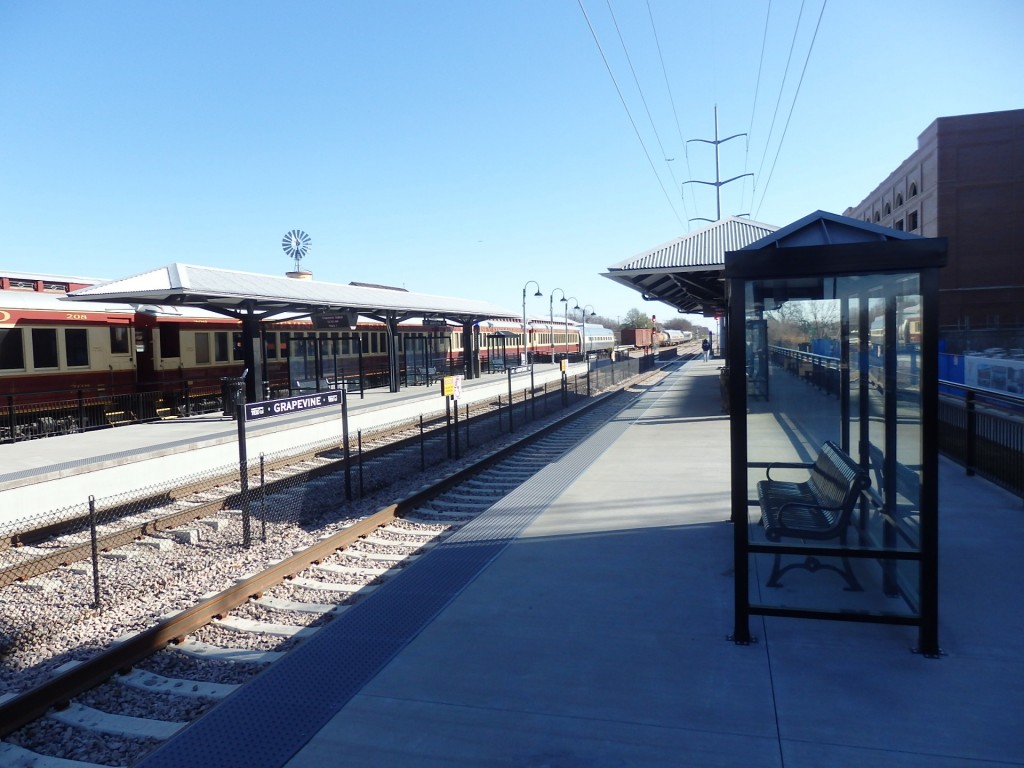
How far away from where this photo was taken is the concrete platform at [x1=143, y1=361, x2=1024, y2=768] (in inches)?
149

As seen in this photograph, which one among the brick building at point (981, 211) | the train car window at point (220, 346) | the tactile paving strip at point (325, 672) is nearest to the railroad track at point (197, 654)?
the tactile paving strip at point (325, 672)

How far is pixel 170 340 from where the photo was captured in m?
20.3

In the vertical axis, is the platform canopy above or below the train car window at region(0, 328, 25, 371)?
above

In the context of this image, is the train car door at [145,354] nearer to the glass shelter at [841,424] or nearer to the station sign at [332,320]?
the station sign at [332,320]

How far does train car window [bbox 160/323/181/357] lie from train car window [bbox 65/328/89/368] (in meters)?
2.47

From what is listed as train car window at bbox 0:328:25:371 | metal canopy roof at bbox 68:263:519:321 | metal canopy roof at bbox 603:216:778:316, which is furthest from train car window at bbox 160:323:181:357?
metal canopy roof at bbox 603:216:778:316

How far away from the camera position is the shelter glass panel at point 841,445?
4992 millimetres

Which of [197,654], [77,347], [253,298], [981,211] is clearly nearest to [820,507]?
[197,654]

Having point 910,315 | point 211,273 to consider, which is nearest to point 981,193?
point 211,273

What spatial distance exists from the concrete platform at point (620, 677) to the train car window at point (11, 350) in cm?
1308

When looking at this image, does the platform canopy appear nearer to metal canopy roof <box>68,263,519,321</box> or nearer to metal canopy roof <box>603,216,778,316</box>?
metal canopy roof <box>68,263,519,321</box>

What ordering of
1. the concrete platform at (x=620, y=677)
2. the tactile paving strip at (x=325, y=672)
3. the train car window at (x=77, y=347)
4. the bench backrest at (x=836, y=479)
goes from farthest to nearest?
the train car window at (x=77, y=347) < the bench backrest at (x=836, y=479) < the tactile paving strip at (x=325, y=672) < the concrete platform at (x=620, y=677)

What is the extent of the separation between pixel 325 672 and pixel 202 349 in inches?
726

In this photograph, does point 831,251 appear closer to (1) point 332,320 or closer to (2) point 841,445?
(2) point 841,445
